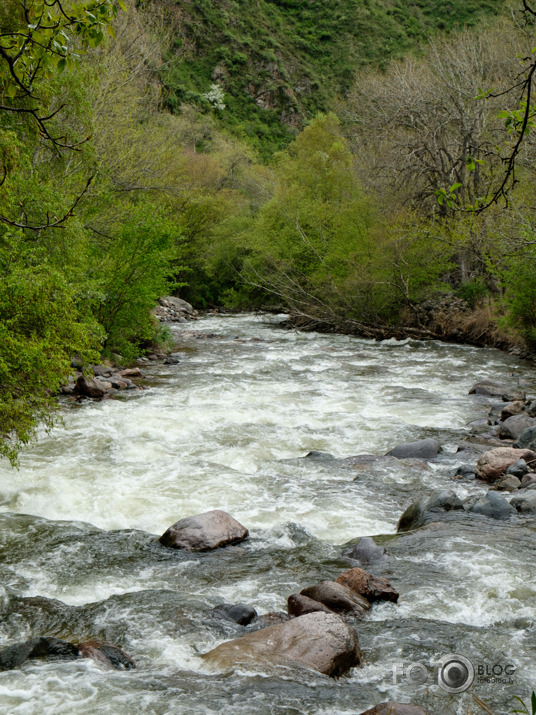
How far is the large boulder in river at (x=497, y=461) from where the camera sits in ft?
26.8

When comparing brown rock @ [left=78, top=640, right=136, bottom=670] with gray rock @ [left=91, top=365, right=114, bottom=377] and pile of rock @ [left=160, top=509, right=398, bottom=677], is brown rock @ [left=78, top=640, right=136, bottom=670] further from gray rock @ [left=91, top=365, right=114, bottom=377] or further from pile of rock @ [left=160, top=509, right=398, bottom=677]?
gray rock @ [left=91, top=365, right=114, bottom=377]

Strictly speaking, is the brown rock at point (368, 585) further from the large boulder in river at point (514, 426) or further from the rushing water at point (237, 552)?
the large boulder in river at point (514, 426)

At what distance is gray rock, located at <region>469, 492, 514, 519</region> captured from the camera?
6801mm

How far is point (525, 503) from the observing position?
6.96 meters

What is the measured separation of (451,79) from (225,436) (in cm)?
1909

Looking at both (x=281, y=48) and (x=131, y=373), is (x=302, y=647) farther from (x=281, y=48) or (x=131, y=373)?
(x=281, y=48)

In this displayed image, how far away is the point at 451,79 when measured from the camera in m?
23.4

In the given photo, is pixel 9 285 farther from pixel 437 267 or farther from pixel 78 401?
pixel 437 267

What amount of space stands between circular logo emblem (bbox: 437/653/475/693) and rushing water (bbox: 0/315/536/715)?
8 centimetres

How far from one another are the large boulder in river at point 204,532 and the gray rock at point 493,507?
2594 millimetres

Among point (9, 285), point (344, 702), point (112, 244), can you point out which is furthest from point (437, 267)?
point (344, 702)

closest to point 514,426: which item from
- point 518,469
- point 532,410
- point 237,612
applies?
point 532,410

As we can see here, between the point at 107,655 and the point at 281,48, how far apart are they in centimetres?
8883

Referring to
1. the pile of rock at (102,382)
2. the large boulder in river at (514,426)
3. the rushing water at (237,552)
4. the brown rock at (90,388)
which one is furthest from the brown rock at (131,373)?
the large boulder in river at (514,426)
